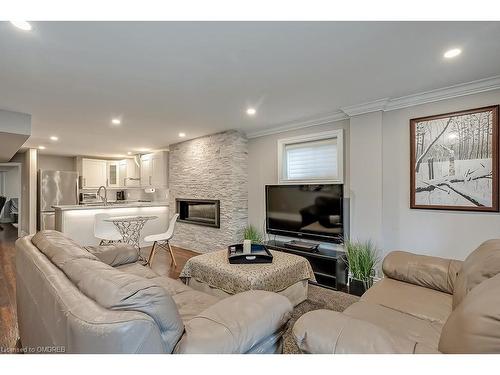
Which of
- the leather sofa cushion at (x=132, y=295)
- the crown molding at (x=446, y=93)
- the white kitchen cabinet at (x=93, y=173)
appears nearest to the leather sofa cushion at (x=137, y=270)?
the leather sofa cushion at (x=132, y=295)

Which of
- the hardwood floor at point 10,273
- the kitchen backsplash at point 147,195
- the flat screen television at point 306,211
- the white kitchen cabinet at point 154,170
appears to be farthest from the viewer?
the kitchen backsplash at point 147,195

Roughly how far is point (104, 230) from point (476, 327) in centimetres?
454

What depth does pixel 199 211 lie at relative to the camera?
507 centimetres

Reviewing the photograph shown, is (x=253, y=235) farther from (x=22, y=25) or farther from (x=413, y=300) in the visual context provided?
(x=22, y=25)

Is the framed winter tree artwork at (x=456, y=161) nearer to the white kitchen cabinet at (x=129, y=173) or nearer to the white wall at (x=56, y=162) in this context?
the white kitchen cabinet at (x=129, y=173)

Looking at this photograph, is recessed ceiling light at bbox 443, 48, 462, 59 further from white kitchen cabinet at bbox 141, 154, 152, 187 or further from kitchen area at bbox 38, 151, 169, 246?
white kitchen cabinet at bbox 141, 154, 152, 187

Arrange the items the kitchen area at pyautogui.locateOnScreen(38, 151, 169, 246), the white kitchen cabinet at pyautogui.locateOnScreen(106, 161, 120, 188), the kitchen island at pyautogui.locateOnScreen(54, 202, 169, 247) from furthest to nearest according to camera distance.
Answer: the white kitchen cabinet at pyautogui.locateOnScreen(106, 161, 120, 188)
the kitchen area at pyautogui.locateOnScreen(38, 151, 169, 246)
the kitchen island at pyautogui.locateOnScreen(54, 202, 169, 247)

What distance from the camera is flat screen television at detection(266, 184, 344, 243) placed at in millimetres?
3232

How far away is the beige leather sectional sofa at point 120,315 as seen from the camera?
829mm

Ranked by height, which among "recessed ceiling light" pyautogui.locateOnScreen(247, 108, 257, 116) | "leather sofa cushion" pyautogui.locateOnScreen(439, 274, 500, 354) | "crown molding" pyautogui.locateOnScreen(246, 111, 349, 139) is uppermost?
"recessed ceiling light" pyautogui.locateOnScreen(247, 108, 257, 116)

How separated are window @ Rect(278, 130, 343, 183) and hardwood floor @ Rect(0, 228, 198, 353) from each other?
2196 mm

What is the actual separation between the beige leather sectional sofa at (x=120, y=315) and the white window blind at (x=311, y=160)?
2.62 meters

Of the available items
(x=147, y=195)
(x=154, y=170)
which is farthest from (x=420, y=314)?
(x=147, y=195)

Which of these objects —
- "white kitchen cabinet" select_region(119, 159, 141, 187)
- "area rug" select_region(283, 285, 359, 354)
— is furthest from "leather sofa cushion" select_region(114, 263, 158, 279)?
"white kitchen cabinet" select_region(119, 159, 141, 187)
